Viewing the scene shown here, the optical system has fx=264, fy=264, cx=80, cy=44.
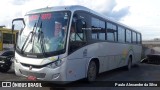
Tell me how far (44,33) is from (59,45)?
0.74 meters

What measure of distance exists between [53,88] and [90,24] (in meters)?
3.22

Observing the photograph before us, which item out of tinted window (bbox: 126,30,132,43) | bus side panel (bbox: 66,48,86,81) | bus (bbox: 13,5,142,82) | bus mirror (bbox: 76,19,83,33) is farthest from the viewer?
tinted window (bbox: 126,30,132,43)

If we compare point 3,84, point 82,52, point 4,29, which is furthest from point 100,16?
point 4,29

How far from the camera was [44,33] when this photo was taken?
935 cm

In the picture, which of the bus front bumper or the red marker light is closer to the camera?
the bus front bumper

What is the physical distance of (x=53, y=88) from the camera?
9.80 meters

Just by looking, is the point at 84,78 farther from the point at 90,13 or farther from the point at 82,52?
the point at 90,13

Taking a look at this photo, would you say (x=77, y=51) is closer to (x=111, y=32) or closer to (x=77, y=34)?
(x=77, y=34)

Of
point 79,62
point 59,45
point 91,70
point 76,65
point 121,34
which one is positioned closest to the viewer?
point 59,45

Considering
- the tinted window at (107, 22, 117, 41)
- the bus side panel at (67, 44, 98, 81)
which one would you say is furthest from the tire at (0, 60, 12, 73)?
the tinted window at (107, 22, 117, 41)

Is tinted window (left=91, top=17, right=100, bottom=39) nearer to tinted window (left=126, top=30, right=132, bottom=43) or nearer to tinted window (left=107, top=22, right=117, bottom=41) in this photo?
tinted window (left=107, top=22, right=117, bottom=41)

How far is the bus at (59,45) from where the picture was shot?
900 cm

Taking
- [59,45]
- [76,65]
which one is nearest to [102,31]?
[76,65]

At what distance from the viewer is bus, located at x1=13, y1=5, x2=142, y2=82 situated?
29.5 ft
